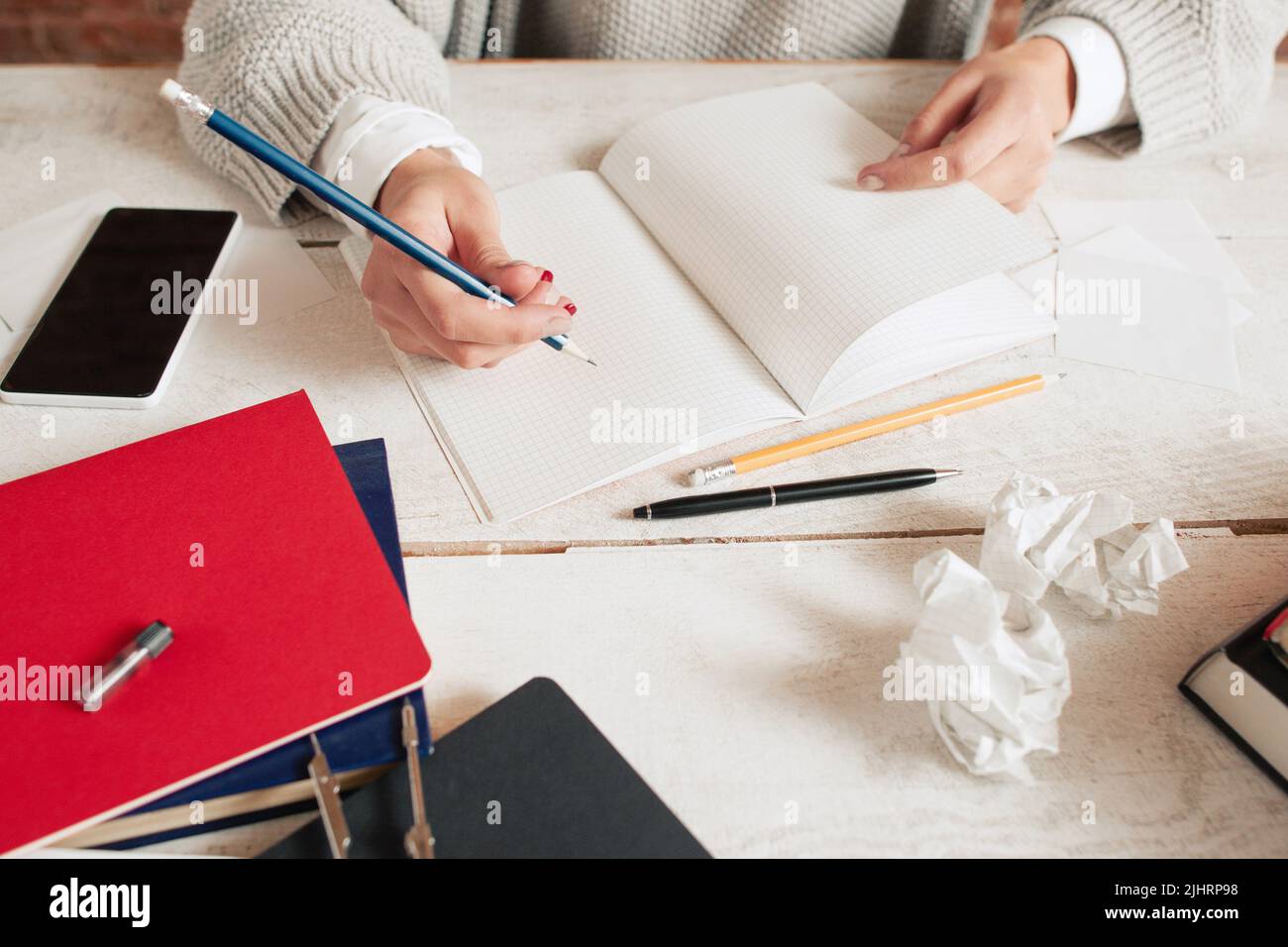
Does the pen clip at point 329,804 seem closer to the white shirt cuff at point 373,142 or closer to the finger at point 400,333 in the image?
the finger at point 400,333

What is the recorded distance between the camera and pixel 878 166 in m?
0.73

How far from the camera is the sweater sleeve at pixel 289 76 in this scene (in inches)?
30.5

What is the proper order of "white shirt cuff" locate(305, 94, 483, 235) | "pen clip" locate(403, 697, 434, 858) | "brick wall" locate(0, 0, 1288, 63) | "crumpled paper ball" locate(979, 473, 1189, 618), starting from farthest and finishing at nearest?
"brick wall" locate(0, 0, 1288, 63)
"white shirt cuff" locate(305, 94, 483, 235)
"crumpled paper ball" locate(979, 473, 1189, 618)
"pen clip" locate(403, 697, 434, 858)

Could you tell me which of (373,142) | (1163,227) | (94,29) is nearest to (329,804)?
(373,142)

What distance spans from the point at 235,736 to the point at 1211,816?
1.63 feet

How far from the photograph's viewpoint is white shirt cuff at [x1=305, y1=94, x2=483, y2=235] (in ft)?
2.45

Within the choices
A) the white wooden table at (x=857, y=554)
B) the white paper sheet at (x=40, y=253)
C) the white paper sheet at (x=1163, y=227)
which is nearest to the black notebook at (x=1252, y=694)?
the white wooden table at (x=857, y=554)

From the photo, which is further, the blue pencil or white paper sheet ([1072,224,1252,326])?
white paper sheet ([1072,224,1252,326])

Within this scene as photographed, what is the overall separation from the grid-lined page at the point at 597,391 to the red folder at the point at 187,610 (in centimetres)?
10

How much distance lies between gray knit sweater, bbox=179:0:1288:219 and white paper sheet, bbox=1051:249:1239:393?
208 mm

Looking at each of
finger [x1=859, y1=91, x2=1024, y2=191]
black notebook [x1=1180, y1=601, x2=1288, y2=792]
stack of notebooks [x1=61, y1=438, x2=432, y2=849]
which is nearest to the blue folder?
stack of notebooks [x1=61, y1=438, x2=432, y2=849]

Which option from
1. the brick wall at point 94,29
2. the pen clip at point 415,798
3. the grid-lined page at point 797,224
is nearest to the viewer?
the pen clip at point 415,798

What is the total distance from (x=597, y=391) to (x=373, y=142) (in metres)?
0.32

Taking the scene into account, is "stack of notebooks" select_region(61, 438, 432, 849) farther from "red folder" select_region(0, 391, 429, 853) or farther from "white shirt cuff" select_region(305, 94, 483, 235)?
"white shirt cuff" select_region(305, 94, 483, 235)
